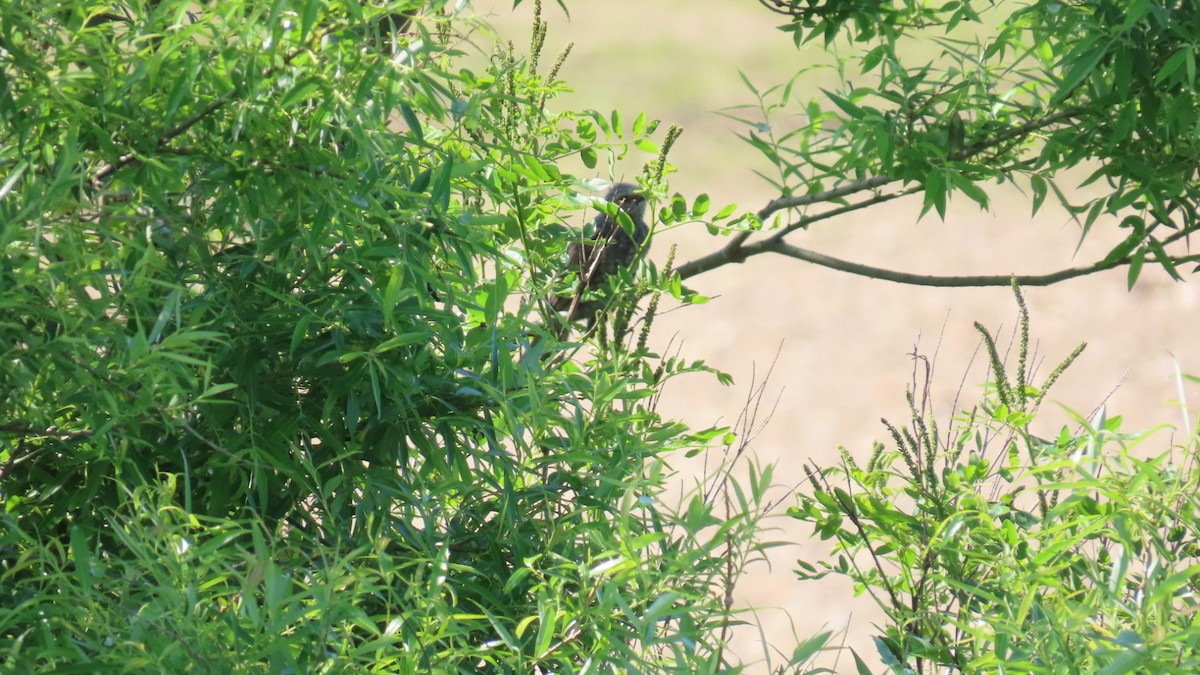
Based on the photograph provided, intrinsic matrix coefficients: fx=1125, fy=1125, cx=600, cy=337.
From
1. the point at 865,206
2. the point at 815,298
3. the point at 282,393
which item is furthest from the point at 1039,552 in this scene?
the point at 815,298

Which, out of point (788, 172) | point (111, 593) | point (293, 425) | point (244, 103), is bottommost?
point (111, 593)

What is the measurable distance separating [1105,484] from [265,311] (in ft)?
1.64

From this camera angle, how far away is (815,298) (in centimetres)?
552

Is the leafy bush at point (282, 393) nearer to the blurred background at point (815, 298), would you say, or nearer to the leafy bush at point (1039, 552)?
the leafy bush at point (1039, 552)

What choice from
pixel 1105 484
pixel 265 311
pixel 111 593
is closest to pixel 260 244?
pixel 265 311

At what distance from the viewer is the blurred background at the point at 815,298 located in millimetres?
5172

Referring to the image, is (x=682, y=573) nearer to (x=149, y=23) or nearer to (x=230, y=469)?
(x=230, y=469)

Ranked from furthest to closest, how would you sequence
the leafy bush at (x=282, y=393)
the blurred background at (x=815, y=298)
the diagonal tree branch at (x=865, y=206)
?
1. the blurred background at (x=815, y=298)
2. the diagonal tree branch at (x=865, y=206)
3. the leafy bush at (x=282, y=393)

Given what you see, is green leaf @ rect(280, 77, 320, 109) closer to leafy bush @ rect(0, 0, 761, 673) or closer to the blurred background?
leafy bush @ rect(0, 0, 761, 673)

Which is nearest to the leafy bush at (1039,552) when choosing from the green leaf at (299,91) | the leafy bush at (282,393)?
the leafy bush at (282,393)

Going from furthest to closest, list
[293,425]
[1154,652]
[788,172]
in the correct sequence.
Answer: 1. [788,172]
2. [293,425]
3. [1154,652]

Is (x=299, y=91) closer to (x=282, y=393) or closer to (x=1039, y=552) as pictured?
(x=282, y=393)

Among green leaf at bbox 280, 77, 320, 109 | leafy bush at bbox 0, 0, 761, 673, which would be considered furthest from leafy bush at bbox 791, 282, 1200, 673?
green leaf at bbox 280, 77, 320, 109

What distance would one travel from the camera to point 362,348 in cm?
70
